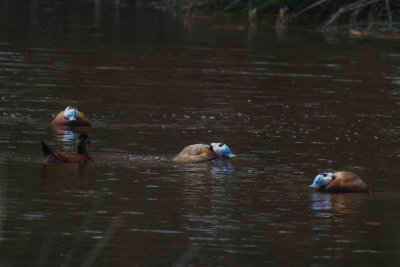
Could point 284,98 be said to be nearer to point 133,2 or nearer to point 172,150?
point 172,150

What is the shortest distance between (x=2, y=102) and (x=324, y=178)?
699 cm

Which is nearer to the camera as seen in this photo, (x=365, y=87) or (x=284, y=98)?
(x=284, y=98)

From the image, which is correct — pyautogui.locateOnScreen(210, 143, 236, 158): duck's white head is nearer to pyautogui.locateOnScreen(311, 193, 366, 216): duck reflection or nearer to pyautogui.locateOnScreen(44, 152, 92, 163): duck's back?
pyautogui.locateOnScreen(44, 152, 92, 163): duck's back

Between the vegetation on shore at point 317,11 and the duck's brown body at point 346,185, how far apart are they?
2052cm

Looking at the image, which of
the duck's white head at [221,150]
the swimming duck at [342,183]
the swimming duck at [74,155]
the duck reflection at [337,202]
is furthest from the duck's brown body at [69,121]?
the duck reflection at [337,202]

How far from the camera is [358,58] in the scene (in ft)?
86.2

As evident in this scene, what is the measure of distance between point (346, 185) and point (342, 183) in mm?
45

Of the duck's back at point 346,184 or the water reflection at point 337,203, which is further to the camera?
the duck's back at point 346,184

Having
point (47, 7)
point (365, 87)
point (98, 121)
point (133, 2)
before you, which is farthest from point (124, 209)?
point (133, 2)

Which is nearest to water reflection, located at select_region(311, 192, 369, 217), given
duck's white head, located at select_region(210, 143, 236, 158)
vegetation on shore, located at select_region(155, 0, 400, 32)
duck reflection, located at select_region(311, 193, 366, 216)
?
duck reflection, located at select_region(311, 193, 366, 216)

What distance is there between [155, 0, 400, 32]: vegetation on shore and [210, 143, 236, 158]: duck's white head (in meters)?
19.2

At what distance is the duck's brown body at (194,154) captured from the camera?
1269cm

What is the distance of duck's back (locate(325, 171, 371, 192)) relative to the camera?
1127cm

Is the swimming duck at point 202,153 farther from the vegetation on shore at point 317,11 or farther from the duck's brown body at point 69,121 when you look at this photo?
the vegetation on shore at point 317,11
